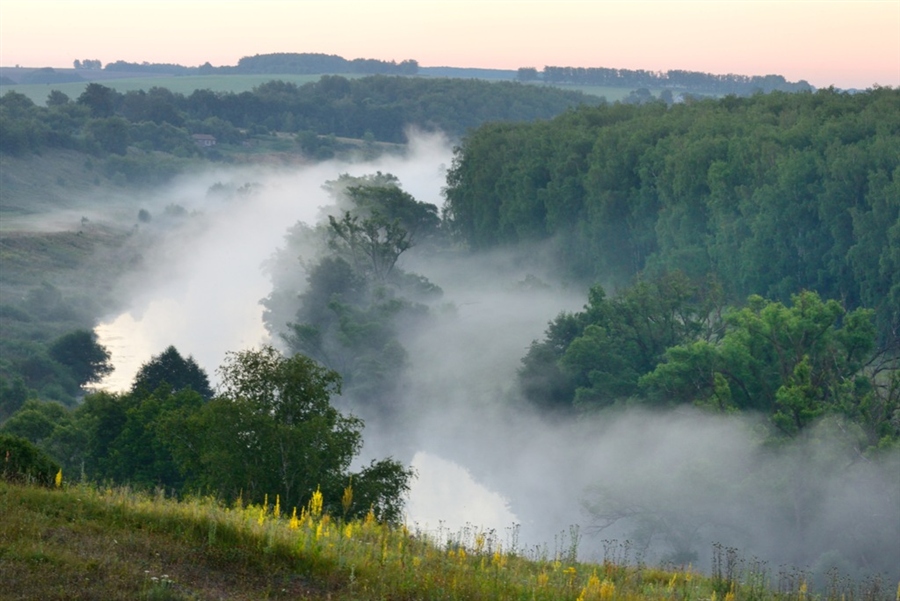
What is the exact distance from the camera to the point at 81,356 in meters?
65.3

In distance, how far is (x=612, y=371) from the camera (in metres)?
52.2

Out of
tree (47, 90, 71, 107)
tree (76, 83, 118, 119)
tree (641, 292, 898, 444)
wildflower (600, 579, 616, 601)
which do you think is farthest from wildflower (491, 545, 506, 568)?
tree (47, 90, 71, 107)

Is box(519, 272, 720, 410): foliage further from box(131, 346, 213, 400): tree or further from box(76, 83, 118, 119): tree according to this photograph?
box(76, 83, 118, 119): tree

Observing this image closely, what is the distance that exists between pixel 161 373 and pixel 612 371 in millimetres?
17690

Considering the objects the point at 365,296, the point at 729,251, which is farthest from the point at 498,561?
the point at 365,296

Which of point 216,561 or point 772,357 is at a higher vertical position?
point 772,357

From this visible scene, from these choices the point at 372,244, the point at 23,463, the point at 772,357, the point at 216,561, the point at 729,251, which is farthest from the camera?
the point at 372,244

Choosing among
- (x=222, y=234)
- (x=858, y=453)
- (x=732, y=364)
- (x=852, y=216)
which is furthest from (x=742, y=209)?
(x=222, y=234)

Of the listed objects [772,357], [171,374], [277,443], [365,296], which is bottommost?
[277,443]

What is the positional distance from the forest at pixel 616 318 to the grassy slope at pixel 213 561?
933 cm

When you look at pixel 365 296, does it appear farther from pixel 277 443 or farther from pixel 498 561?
pixel 498 561

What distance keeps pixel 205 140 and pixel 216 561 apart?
569 ft

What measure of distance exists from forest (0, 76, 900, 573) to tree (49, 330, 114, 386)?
12 centimetres

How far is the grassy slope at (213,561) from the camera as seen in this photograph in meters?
13.3
